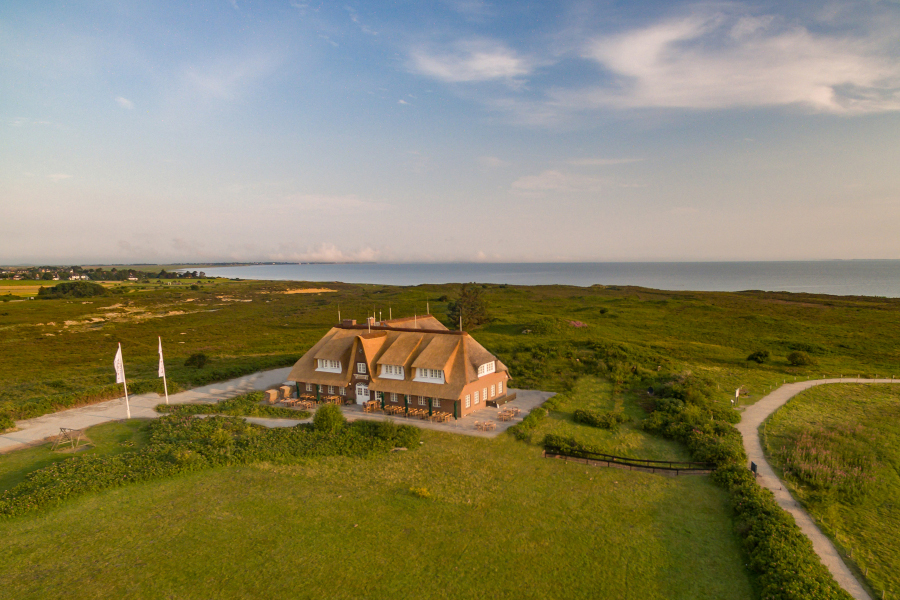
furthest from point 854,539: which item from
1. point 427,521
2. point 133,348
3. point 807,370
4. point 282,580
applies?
point 133,348

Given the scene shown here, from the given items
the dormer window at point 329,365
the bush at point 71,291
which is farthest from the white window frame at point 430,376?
the bush at point 71,291

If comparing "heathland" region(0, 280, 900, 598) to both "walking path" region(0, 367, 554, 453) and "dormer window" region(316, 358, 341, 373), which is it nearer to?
"walking path" region(0, 367, 554, 453)

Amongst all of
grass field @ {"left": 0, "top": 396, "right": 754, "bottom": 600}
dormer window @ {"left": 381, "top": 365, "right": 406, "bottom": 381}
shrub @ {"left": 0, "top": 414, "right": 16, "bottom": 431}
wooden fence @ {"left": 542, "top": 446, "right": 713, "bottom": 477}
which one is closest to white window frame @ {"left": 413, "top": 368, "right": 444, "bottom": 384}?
dormer window @ {"left": 381, "top": 365, "right": 406, "bottom": 381}

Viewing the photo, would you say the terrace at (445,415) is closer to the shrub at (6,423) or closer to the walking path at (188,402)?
the walking path at (188,402)

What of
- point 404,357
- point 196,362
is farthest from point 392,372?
point 196,362

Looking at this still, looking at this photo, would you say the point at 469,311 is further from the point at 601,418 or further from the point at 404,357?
the point at 601,418

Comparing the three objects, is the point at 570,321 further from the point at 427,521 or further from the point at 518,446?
the point at 427,521
